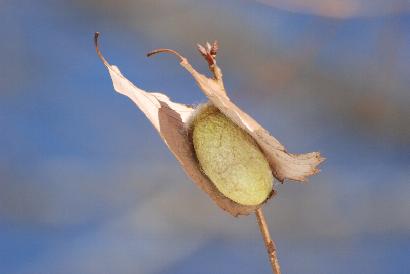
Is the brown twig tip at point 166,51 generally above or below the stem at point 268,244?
above

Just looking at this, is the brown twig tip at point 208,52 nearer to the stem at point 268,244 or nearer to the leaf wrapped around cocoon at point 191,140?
the leaf wrapped around cocoon at point 191,140

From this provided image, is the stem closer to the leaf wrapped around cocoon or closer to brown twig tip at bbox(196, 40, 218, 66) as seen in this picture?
the leaf wrapped around cocoon

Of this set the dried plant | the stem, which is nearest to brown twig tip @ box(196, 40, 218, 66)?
the dried plant

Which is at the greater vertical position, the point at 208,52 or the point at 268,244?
the point at 208,52

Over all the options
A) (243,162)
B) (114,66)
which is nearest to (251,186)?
(243,162)

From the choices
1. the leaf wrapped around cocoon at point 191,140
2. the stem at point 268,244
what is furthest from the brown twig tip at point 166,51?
the stem at point 268,244

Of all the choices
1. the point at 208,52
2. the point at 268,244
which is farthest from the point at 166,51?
the point at 268,244

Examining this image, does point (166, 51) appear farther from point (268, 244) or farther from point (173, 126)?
point (268, 244)
